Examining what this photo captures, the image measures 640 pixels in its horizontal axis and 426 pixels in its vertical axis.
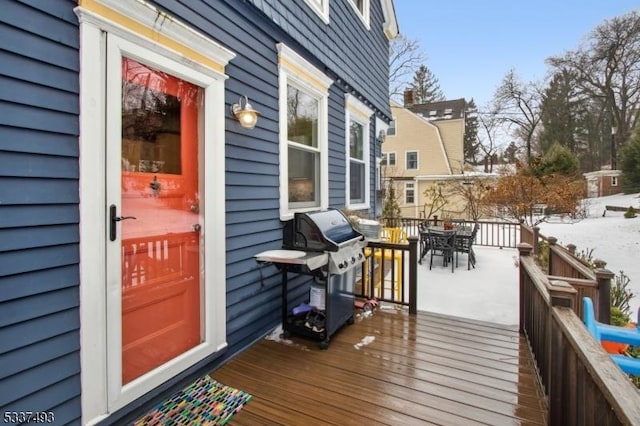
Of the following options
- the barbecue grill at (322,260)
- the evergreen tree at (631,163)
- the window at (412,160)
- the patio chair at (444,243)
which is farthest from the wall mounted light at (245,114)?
the evergreen tree at (631,163)

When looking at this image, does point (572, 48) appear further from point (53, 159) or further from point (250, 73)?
point (53, 159)

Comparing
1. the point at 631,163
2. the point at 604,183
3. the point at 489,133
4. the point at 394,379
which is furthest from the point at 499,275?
the point at 489,133

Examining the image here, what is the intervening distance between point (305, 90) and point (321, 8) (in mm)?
1300

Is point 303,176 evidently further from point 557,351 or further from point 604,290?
point 604,290

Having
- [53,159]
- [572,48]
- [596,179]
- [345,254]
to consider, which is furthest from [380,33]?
[596,179]

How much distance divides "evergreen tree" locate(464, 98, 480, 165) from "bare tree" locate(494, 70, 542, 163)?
4.42 meters

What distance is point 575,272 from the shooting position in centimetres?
340

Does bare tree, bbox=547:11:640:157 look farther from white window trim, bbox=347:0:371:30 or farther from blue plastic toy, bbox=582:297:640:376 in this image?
blue plastic toy, bbox=582:297:640:376

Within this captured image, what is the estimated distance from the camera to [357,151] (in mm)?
6129

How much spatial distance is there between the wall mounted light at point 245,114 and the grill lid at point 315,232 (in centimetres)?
96

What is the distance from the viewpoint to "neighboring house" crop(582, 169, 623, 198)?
Answer: 20.5m

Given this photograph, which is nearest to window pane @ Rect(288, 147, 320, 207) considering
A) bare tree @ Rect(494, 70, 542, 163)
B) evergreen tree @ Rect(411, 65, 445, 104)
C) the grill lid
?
the grill lid

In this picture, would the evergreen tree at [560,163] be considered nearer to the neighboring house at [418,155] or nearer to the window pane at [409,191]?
Answer: the neighboring house at [418,155]

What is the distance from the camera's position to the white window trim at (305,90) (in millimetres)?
3549
